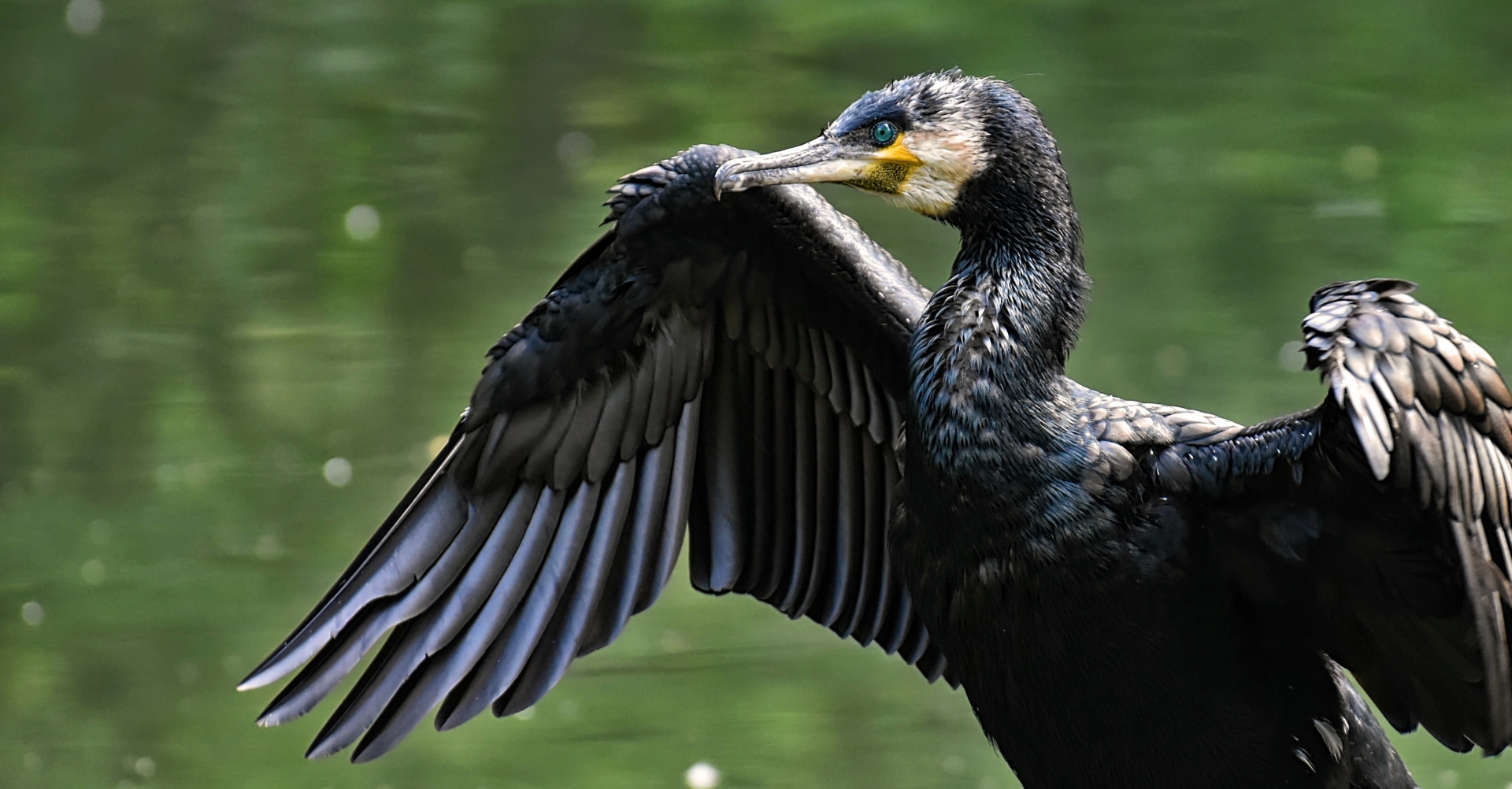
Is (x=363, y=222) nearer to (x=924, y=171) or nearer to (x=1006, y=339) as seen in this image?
(x=924, y=171)

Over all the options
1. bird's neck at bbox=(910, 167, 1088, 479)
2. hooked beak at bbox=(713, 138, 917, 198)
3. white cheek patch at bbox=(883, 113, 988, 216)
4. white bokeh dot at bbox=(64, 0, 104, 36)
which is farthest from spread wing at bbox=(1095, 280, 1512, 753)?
white bokeh dot at bbox=(64, 0, 104, 36)

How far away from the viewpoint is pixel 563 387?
347cm

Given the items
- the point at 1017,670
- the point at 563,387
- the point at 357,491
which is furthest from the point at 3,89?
the point at 1017,670

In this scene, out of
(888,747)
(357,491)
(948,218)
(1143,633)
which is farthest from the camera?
(357,491)

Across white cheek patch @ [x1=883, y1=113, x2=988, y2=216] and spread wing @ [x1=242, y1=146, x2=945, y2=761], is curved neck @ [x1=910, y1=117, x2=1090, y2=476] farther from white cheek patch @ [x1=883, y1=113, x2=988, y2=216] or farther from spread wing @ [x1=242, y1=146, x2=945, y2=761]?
spread wing @ [x1=242, y1=146, x2=945, y2=761]

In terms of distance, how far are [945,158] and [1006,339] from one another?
34cm

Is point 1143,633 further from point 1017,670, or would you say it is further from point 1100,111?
point 1100,111

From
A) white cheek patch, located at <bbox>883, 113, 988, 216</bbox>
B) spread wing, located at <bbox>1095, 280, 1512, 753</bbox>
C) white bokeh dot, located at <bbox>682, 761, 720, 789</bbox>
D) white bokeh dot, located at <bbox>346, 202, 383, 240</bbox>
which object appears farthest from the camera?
white bokeh dot, located at <bbox>346, 202, 383, 240</bbox>

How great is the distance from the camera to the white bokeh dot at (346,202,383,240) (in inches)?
233

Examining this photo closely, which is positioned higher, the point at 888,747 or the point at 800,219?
the point at 800,219

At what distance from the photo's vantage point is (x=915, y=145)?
2994mm

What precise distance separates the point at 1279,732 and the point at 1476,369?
2.44 ft

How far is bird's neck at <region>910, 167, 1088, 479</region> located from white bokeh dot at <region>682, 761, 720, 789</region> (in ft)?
7.47

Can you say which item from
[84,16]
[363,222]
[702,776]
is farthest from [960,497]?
[84,16]
